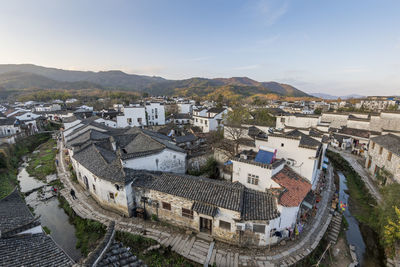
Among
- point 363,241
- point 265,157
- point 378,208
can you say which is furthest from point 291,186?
point 378,208

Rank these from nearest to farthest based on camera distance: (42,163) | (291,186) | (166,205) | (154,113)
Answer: (291,186) < (166,205) < (42,163) < (154,113)

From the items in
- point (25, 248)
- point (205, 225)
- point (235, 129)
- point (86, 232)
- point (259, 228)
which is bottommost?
point (86, 232)

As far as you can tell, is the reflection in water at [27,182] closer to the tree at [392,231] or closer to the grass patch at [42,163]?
the grass patch at [42,163]

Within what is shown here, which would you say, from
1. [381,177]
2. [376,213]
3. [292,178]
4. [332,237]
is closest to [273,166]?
[292,178]

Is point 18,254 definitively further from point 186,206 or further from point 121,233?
point 186,206

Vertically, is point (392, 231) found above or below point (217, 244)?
above

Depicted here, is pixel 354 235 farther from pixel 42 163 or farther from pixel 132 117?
pixel 132 117
